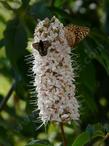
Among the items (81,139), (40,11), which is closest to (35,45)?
(81,139)

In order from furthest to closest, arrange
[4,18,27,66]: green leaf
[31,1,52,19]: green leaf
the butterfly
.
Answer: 1. [4,18,27,66]: green leaf
2. [31,1,52,19]: green leaf
3. the butterfly

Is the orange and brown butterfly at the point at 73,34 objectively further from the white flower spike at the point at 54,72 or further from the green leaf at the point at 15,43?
the green leaf at the point at 15,43

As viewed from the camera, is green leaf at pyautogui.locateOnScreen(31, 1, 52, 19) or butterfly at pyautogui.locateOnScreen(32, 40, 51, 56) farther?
green leaf at pyautogui.locateOnScreen(31, 1, 52, 19)

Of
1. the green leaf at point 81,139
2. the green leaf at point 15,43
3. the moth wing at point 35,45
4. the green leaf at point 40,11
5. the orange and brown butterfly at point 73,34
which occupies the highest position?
the green leaf at point 40,11

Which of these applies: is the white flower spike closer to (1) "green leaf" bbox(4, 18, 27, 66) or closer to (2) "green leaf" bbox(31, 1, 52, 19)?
(2) "green leaf" bbox(31, 1, 52, 19)

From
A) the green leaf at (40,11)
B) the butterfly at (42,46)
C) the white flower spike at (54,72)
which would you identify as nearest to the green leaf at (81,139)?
the white flower spike at (54,72)

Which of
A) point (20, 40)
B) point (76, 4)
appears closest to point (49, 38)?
point (20, 40)

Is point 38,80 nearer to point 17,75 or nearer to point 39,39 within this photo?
point 39,39

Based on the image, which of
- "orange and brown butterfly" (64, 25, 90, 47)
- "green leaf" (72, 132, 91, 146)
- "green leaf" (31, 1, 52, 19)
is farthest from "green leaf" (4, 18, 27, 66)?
"green leaf" (72, 132, 91, 146)
